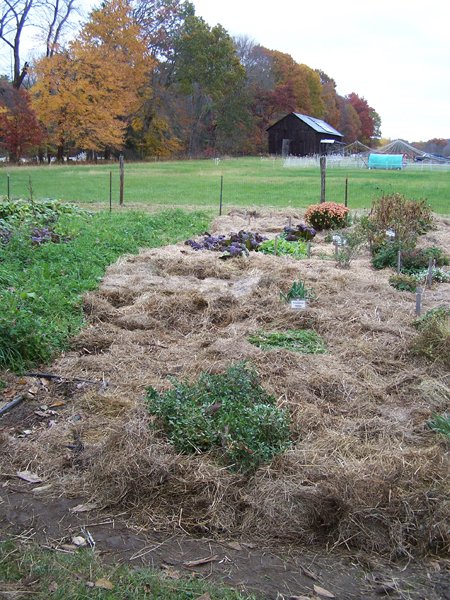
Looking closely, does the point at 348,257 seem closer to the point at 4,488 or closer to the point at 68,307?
the point at 68,307

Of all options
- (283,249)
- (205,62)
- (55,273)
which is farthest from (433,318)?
(205,62)

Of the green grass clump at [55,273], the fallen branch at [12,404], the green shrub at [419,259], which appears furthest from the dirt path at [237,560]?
the green shrub at [419,259]

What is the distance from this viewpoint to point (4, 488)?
3.44 m

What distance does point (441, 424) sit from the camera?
149 inches

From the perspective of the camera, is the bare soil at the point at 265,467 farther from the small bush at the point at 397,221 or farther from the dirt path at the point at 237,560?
the small bush at the point at 397,221

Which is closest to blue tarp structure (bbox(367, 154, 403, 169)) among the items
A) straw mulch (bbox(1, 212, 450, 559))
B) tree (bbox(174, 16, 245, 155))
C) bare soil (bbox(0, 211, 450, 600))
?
tree (bbox(174, 16, 245, 155))

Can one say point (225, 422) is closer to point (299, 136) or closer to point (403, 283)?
point (403, 283)

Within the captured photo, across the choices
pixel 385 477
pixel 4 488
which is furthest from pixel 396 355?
pixel 4 488

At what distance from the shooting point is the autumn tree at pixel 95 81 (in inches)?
1604

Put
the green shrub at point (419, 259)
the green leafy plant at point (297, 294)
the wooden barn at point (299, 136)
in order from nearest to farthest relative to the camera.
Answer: the green leafy plant at point (297, 294) < the green shrub at point (419, 259) < the wooden barn at point (299, 136)

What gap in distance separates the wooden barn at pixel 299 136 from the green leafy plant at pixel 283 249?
157 ft

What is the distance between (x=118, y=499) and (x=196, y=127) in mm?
59729

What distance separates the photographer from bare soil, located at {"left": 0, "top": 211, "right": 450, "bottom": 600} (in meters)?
2.90

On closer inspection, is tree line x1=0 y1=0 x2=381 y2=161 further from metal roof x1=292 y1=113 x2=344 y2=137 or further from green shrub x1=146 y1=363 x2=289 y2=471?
green shrub x1=146 y1=363 x2=289 y2=471
